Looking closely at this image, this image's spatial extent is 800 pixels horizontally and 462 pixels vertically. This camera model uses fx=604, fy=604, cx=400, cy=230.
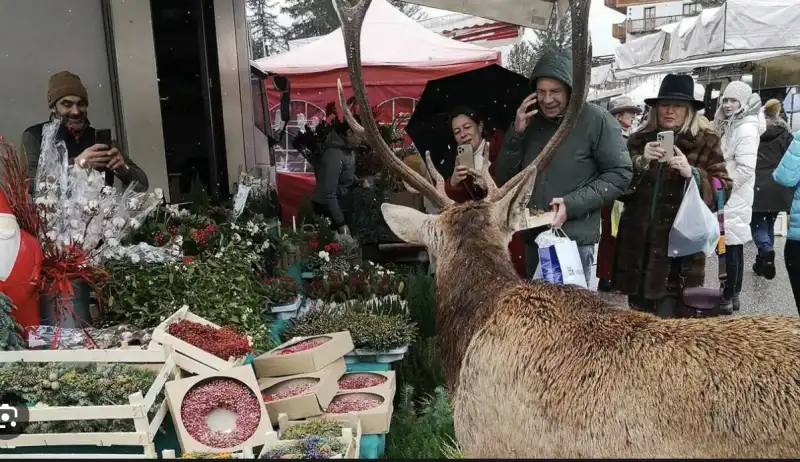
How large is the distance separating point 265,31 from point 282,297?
38.8 ft

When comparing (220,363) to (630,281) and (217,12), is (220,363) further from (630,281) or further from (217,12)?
(217,12)

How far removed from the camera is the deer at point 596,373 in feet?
5.08

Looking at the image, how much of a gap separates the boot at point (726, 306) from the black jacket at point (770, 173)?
1.39 meters

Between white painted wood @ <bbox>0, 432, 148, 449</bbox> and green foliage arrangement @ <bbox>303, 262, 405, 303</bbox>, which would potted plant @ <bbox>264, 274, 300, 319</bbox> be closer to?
green foliage arrangement @ <bbox>303, 262, 405, 303</bbox>

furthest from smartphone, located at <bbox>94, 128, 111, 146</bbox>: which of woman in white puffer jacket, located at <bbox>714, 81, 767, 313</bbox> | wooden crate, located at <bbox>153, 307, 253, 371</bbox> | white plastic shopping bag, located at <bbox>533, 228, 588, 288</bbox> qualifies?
woman in white puffer jacket, located at <bbox>714, 81, 767, 313</bbox>

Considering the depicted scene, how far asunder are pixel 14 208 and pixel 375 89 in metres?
7.10

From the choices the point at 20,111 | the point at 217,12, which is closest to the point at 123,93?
the point at 20,111

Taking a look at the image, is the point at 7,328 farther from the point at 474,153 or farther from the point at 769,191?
the point at 769,191

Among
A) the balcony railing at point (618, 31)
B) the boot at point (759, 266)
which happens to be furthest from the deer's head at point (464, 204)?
the balcony railing at point (618, 31)

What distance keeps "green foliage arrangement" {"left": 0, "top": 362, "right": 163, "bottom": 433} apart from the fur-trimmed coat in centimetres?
297

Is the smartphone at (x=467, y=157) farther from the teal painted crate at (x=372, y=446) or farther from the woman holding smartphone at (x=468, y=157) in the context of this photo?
the teal painted crate at (x=372, y=446)

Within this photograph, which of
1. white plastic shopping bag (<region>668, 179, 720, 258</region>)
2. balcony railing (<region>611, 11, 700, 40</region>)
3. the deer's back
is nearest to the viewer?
the deer's back

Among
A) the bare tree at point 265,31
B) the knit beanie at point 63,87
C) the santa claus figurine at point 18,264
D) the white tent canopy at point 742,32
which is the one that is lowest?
the santa claus figurine at point 18,264

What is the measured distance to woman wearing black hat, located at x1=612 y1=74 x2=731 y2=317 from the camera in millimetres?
3777
